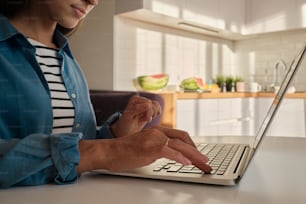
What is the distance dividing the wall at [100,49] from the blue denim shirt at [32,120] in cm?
91

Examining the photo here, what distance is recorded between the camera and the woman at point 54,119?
26 cm

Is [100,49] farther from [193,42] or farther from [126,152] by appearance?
[126,152]

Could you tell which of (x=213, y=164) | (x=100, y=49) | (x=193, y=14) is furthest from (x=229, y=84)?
(x=213, y=164)

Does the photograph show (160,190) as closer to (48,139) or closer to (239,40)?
(48,139)

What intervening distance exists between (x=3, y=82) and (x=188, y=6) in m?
1.31

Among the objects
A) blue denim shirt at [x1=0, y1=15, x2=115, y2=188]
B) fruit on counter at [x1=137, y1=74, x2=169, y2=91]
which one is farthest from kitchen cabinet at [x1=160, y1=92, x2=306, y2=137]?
blue denim shirt at [x1=0, y1=15, x2=115, y2=188]

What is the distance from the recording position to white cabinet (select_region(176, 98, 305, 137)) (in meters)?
1.48

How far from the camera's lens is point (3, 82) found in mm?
375

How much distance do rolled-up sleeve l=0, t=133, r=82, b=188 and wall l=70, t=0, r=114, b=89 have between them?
3.90ft

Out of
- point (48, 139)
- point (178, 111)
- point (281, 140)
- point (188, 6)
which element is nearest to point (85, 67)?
point (178, 111)

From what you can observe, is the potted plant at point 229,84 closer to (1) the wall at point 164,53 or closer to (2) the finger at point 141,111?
(1) the wall at point 164,53

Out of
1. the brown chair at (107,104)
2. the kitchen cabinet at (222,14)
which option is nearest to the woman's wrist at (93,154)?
the brown chair at (107,104)

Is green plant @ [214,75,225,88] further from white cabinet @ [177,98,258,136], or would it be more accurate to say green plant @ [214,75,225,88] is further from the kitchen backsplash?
white cabinet @ [177,98,258,136]

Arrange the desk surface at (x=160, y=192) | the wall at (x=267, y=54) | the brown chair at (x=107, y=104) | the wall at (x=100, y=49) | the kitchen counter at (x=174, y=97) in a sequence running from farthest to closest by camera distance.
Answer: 1. the wall at (x=267, y=54)
2. the wall at (x=100, y=49)
3. the kitchen counter at (x=174, y=97)
4. the brown chair at (x=107, y=104)
5. the desk surface at (x=160, y=192)
